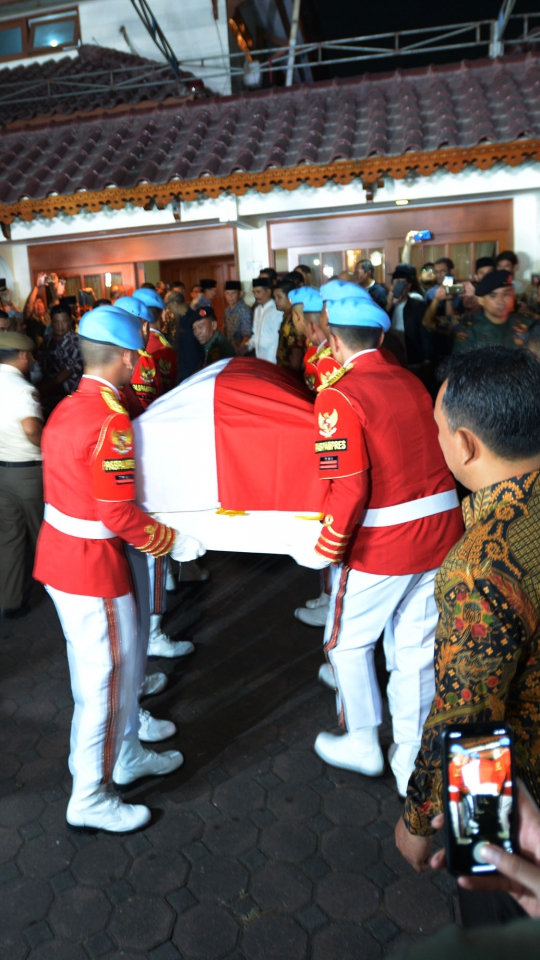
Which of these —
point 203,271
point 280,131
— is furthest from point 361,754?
point 203,271

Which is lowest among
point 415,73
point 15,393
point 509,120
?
point 15,393

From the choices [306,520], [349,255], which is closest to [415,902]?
[306,520]

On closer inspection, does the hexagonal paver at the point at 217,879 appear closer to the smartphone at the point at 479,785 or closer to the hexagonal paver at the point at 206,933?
the hexagonal paver at the point at 206,933

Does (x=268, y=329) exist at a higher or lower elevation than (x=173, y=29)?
lower

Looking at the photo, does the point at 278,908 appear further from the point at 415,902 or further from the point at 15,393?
the point at 15,393

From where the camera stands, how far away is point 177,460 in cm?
269

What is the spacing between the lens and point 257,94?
761cm

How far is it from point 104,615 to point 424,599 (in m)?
1.15

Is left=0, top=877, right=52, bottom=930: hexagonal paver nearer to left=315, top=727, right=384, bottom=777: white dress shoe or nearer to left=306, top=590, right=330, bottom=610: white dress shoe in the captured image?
left=315, top=727, right=384, bottom=777: white dress shoe

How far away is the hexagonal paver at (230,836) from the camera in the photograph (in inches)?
91.3

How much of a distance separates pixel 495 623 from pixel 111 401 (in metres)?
1.51

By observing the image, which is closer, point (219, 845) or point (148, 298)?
point (219, 845)

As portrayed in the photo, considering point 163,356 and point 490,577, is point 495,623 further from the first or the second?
point 163,356

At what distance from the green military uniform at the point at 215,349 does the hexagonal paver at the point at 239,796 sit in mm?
3498
